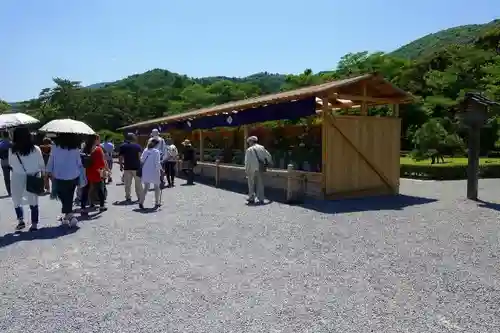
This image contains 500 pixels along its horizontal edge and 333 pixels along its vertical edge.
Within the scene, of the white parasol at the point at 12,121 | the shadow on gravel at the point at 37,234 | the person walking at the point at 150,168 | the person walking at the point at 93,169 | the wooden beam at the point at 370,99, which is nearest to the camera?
the shadow on gravel at the point at 37,234

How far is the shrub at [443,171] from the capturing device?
1619 cm

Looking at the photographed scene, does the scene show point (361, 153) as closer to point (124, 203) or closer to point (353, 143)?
point (353, 143)

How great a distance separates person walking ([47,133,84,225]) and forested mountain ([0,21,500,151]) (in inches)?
551

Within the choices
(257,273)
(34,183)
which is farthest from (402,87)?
(257,273)

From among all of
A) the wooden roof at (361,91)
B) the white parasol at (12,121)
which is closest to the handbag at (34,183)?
the white parasol at (12,121)

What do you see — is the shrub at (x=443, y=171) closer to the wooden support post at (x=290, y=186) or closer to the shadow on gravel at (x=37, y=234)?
the wooden support post at (x=290, y=186)

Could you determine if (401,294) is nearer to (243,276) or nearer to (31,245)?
(243,276)

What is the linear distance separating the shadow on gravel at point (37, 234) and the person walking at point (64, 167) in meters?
0.39

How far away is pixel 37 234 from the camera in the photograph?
722 centimetres

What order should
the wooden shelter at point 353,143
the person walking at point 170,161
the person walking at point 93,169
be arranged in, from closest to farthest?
the person walking at point 93,169
the wooden shelter at point 353,143
the person walking at point 170,161

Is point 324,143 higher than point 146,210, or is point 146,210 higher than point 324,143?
point 324,143

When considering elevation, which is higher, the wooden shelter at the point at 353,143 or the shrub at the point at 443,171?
the wooden shelter at the point at 353,143

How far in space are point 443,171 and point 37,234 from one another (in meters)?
13.7

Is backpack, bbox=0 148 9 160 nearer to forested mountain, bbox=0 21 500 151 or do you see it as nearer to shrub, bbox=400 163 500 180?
shrub, bbox=400 163 500 180
